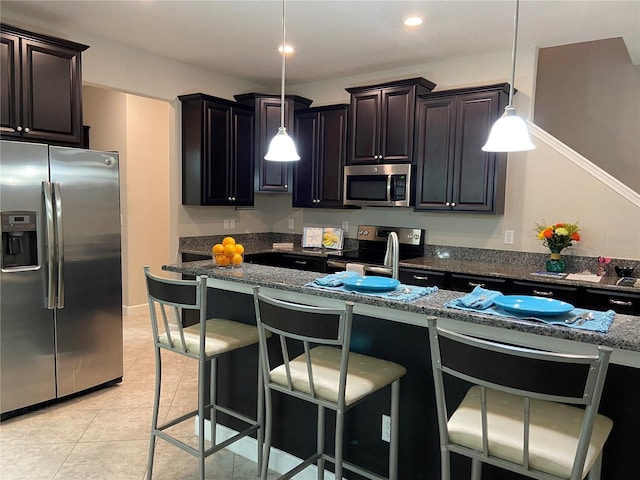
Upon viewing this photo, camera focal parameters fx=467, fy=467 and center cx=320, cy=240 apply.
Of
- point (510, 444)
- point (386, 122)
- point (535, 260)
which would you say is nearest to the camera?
point (510, 444)

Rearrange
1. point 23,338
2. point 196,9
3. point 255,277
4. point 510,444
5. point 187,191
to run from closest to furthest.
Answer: point 510,444 → point 255,277 → point 23,338 → point 196,9 → point 187,191

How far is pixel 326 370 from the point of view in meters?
1.84

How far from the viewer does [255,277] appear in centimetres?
231

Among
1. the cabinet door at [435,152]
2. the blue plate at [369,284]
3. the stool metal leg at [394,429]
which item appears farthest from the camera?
the cabinet door at [435,152]

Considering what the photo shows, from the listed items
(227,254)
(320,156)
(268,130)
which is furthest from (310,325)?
(268,130)

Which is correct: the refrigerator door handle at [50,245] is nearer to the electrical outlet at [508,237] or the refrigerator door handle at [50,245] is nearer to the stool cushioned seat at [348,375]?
the stool cushioned seat at [348,375]

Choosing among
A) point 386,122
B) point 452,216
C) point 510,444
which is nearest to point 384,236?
point 452,216

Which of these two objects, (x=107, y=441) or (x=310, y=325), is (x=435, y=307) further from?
(x=107, y=441)

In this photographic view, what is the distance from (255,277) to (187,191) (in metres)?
2.60

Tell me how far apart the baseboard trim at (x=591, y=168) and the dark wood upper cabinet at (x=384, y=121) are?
3.25ft

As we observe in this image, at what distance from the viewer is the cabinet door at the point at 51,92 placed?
3.08 metres

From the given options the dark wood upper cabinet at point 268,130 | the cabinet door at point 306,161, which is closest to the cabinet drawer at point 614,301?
the cabinet door at point 306,161

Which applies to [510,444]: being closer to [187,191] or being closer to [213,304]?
[213,304]

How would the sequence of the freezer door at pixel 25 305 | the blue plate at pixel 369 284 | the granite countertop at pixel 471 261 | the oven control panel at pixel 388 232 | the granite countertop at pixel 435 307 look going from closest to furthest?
1. the granite countertop at pixel 435 307
2. the blue plate at pixel 369 284
3. the freezer door at pixel 25 305
4. the granite countertop at pixel 471 261
5. the oven control panel at pixel 388 232
